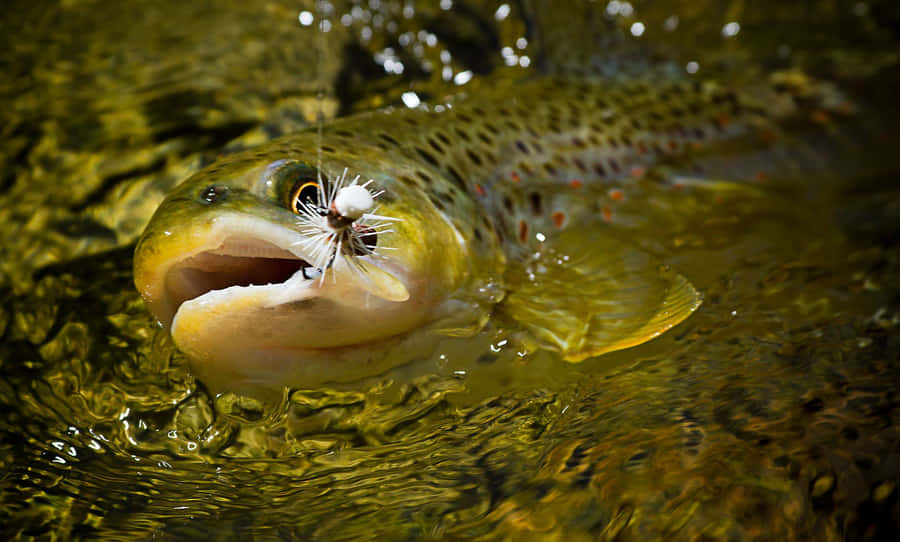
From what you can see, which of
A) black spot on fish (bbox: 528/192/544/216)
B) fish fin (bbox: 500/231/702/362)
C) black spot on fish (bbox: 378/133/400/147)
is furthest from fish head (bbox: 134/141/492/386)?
black spot on fish (bbox: 528/192/544/216)

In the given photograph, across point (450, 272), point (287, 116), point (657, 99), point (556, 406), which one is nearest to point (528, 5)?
point (657, 99)

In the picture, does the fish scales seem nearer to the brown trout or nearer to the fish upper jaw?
the brown trout

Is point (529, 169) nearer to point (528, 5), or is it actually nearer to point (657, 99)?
point (657, 99)

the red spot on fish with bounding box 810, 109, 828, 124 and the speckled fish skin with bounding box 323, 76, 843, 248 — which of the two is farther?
the red spot on fish with bounding box 810, 109, 828, 124

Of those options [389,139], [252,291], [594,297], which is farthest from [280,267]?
[594,297]

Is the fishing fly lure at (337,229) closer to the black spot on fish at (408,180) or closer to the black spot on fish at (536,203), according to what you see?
the black spot on fish at (408,180)

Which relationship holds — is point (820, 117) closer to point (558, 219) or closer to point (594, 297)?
point (558, 219)
